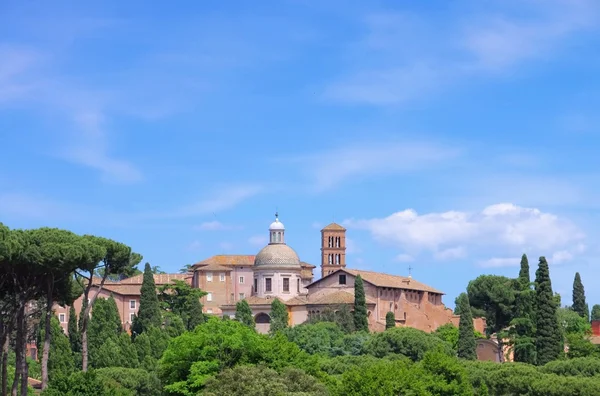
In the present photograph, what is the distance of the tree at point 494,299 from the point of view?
93062 millimetres

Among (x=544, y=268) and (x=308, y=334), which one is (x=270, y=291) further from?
(x=544, y=268)

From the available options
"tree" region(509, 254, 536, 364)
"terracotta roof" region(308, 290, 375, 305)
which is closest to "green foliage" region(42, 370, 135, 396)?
"tree" region(509, 254, 536, 364)

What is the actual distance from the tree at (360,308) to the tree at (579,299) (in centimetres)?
3379

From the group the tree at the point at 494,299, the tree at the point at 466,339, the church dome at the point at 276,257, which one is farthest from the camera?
the church dome at the point at 276,257

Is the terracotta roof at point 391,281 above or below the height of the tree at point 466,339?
above

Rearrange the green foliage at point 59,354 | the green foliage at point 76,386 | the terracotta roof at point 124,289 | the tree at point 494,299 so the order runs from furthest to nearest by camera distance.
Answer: the terracotta roof at point 124,289
the tree at point 494,299
the green foliage at point 59,354
the green foliage at point 76,386

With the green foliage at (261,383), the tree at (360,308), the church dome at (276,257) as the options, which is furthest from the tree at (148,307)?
the green foliage at (261,383)

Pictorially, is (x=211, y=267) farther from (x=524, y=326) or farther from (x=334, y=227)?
(x=524, y=326)

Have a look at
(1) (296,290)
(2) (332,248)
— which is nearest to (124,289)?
(1) (296,290)

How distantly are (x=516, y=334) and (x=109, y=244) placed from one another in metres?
36.4

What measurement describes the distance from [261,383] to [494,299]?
55.5 meters

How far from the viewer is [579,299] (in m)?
117

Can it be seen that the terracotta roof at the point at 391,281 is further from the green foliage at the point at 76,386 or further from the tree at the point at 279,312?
the green foliage at the point at 76,386

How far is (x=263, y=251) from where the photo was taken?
104062 mm
